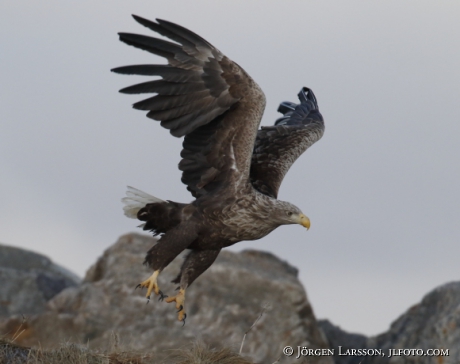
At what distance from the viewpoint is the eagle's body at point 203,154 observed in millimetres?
10023

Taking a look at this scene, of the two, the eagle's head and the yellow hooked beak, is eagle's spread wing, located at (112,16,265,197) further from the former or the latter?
the yellow hooked beak

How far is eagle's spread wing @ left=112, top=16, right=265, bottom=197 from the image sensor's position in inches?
390

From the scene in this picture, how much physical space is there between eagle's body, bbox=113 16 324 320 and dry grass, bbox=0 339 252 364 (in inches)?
55.4

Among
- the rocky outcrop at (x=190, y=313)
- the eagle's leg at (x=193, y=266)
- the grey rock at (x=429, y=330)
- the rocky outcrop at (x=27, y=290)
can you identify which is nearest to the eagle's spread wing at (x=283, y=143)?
the eagle's leg at (x=193, y=266)

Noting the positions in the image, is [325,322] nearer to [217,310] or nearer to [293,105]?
[217,310]

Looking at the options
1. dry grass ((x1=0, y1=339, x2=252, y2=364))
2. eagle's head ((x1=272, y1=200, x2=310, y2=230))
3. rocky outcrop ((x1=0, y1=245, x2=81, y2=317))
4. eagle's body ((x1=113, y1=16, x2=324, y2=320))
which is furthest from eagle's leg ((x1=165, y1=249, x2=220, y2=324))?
rocky outcrop ((x1=0, y1=245, x2=81, y2=317))

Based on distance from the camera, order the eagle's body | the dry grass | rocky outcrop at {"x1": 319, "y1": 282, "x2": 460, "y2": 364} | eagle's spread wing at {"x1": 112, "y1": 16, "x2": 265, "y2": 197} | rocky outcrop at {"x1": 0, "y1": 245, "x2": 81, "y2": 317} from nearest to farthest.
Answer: the dry grass → eagle's spread wing at {"x1": 112, "y1": 16, "x2": 265, "y2": 197} → the eagle's body → rocky outcrop at {"x1": 319, "y1": 282, "x2": 460, "y2": 364} → rocky outcrop at {"x1": 0, "y1": 245, "x2": 81, "y2": 317}

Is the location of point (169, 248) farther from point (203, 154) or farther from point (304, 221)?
point (304, 221)

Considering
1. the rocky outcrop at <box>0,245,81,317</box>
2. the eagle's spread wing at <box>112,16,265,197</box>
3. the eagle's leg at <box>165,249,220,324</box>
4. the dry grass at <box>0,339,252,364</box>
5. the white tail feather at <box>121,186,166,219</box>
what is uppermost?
the eagle's spread wing at <box>112,16,265,197</box>

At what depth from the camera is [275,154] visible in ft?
39.4

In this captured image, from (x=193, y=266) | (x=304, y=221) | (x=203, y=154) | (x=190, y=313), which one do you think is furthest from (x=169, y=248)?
(x=190, y=313)

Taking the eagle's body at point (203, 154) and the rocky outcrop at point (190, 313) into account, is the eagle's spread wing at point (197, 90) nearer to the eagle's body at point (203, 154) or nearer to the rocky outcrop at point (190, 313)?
the eagle's body at point (203, 154)

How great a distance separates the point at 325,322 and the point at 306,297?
1678 millimetres

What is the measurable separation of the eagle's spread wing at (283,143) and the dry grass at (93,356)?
8.95 ft
